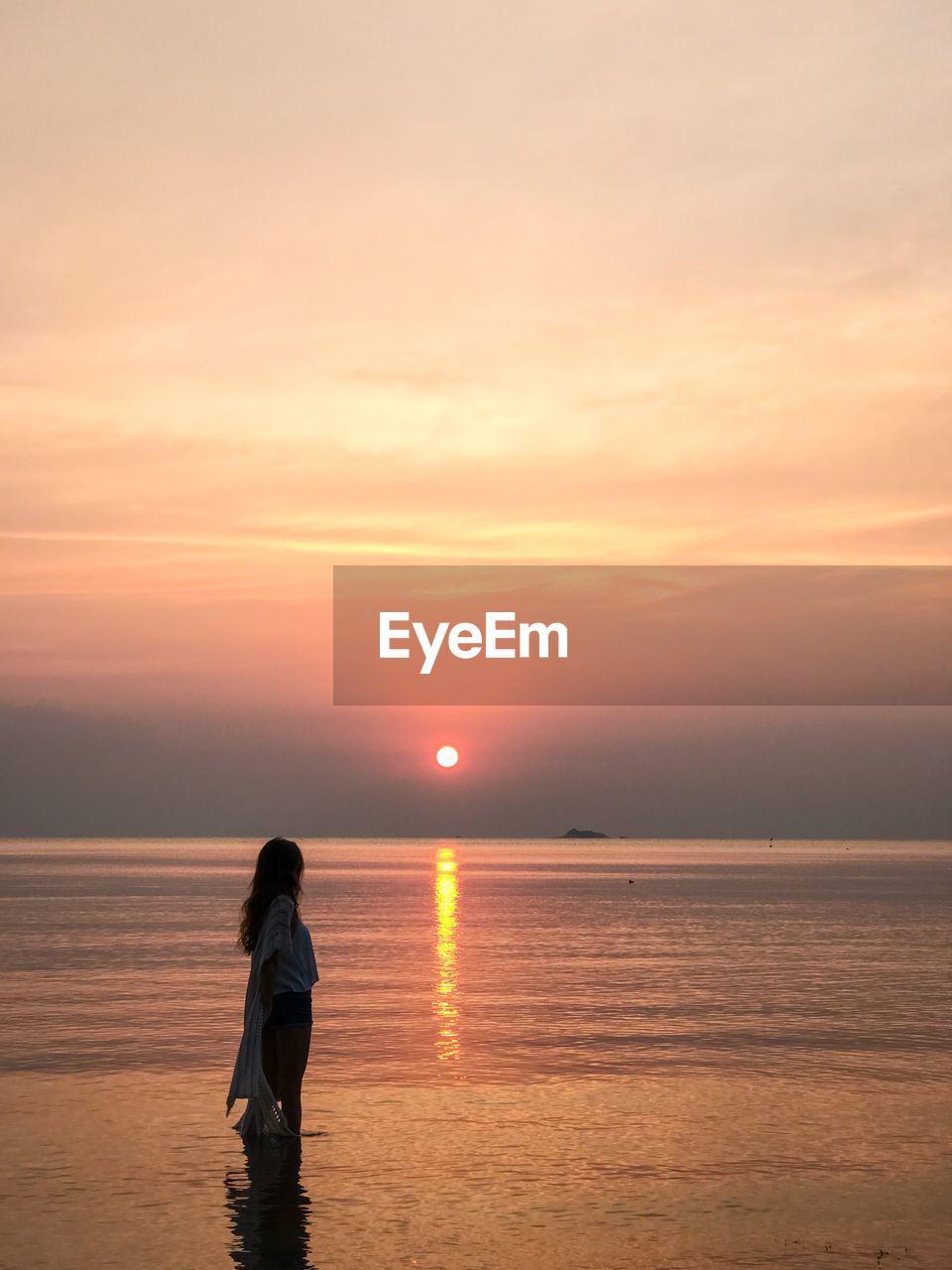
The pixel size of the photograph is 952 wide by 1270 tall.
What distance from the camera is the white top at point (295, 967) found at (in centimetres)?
1207

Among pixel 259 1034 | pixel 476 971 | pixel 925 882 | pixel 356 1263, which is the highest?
pixel 259 1034

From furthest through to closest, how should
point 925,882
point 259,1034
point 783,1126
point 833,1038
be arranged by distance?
point 925,882
point 833,1038
point 783,1126
point 259,1034

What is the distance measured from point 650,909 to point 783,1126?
47.7 metres

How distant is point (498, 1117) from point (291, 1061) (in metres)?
3.43

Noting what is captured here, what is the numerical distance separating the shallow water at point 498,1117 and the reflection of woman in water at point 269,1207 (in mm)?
33

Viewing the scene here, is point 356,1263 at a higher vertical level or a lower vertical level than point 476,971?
higher

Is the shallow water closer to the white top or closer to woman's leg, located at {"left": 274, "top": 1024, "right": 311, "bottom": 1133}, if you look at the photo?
woman's leg, located at {"left": 274, "top": 1024, "right": 311, "bottom": 1133}

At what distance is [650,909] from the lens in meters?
61.6

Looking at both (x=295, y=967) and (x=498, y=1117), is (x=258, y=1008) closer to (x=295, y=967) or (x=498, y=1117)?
(x=295, y=967)

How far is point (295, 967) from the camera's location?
12.1 m

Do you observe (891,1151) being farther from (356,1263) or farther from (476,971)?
(476,971)

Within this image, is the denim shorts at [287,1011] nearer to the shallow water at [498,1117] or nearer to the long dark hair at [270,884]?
the long dark hair at [270,884]

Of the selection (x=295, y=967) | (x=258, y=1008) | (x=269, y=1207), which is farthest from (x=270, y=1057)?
(x=269, y=1207)

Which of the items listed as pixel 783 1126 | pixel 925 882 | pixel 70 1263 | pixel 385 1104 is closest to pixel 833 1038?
pixel 783 1126
